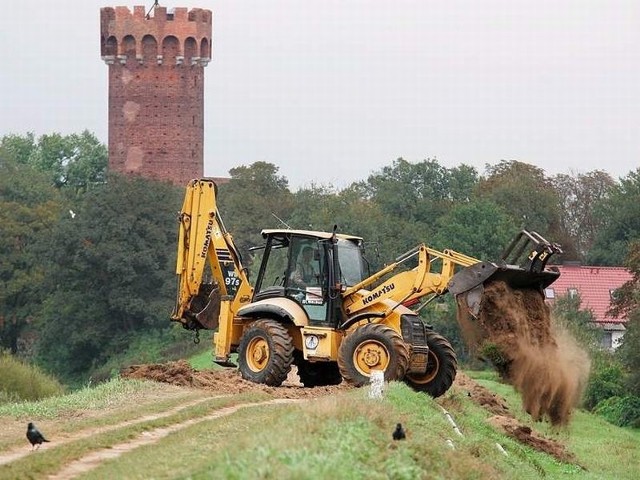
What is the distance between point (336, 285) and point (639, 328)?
2987 centimetres

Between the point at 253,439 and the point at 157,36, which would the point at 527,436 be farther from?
the point at 157,36

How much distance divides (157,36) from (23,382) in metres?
65.7

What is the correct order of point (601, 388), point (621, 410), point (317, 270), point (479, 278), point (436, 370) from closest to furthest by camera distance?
point (479, 278) < point (317, 270) < point (436, 370) < point (621, 410) < point (601, 388)

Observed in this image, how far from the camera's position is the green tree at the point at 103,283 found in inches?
3777

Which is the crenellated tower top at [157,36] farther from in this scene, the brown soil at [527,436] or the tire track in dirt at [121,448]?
the tire track in dirt at [121,448]

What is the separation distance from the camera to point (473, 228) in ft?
306

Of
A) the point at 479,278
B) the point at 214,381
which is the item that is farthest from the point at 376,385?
the point at 214,381

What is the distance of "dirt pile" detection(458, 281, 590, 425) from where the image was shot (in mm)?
29500

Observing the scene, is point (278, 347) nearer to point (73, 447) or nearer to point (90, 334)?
point (73, 447)

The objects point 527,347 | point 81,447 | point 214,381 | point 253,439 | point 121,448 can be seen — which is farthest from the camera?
point 214,381

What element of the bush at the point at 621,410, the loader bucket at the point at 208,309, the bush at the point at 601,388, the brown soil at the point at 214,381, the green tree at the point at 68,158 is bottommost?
the bush at the point at 621,410

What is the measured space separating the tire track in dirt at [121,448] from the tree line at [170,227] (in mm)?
50389

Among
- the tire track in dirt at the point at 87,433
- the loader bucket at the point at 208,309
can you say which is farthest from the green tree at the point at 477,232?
the tire track in dirt at the point at 87,433

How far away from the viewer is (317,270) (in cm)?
3161
